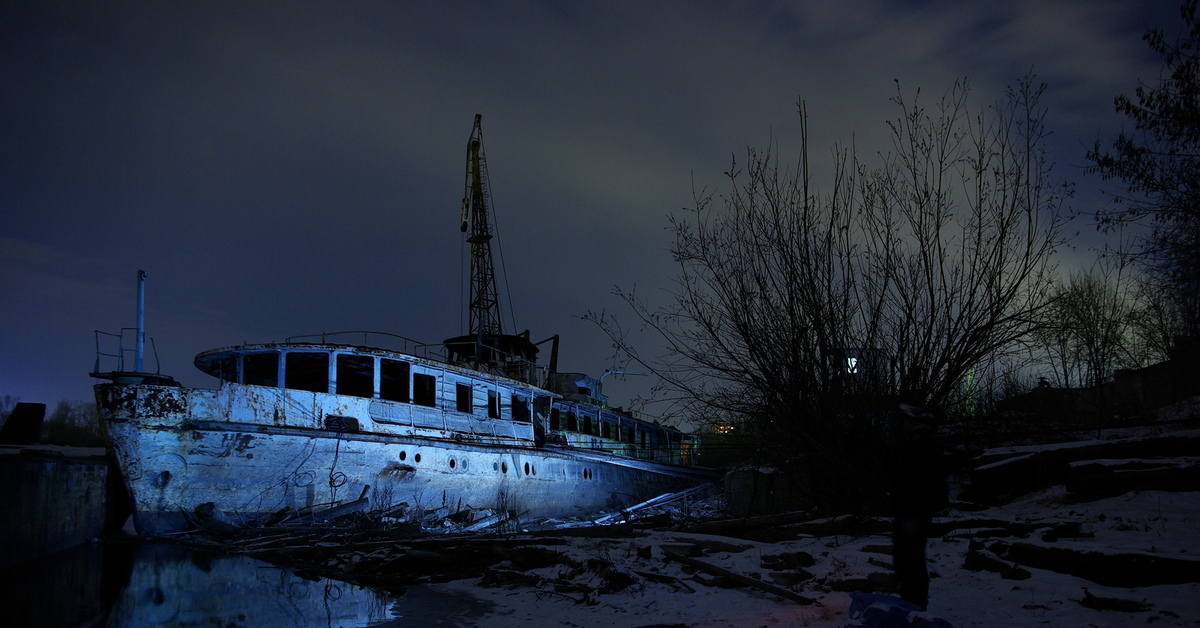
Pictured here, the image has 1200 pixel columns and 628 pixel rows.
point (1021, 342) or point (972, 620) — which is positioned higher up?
point (1021, 342)

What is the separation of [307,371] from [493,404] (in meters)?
4.92

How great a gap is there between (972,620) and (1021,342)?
599 cm

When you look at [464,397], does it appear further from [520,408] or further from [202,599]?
[202,599]

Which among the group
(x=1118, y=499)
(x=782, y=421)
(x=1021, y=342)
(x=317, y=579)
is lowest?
(x=317, y=579)

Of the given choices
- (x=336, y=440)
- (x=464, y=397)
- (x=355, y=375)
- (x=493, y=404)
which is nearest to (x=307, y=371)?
(x=355, y=375)

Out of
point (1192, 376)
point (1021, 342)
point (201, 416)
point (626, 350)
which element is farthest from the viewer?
point (1192, 376)

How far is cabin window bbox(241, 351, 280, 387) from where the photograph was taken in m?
16.3

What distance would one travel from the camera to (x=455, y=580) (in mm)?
9211

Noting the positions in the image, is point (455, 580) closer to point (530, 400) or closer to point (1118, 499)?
point (1118, 499)

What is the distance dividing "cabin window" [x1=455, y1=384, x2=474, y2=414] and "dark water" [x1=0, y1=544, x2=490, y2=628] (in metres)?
7.40

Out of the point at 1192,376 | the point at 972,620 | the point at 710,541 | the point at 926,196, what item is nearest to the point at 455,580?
the point at 710,541

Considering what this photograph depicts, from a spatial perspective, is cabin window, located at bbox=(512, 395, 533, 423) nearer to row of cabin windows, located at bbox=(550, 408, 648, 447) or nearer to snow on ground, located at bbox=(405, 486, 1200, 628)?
row of cabin windows, located at bbox=(550, 408, 648, 447)

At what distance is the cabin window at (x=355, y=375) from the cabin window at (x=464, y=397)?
85.1 inches

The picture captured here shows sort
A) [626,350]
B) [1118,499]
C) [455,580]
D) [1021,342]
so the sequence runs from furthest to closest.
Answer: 1. [626,350]
2. [1021,342]
3. [455,580]
4. [1118,499]
